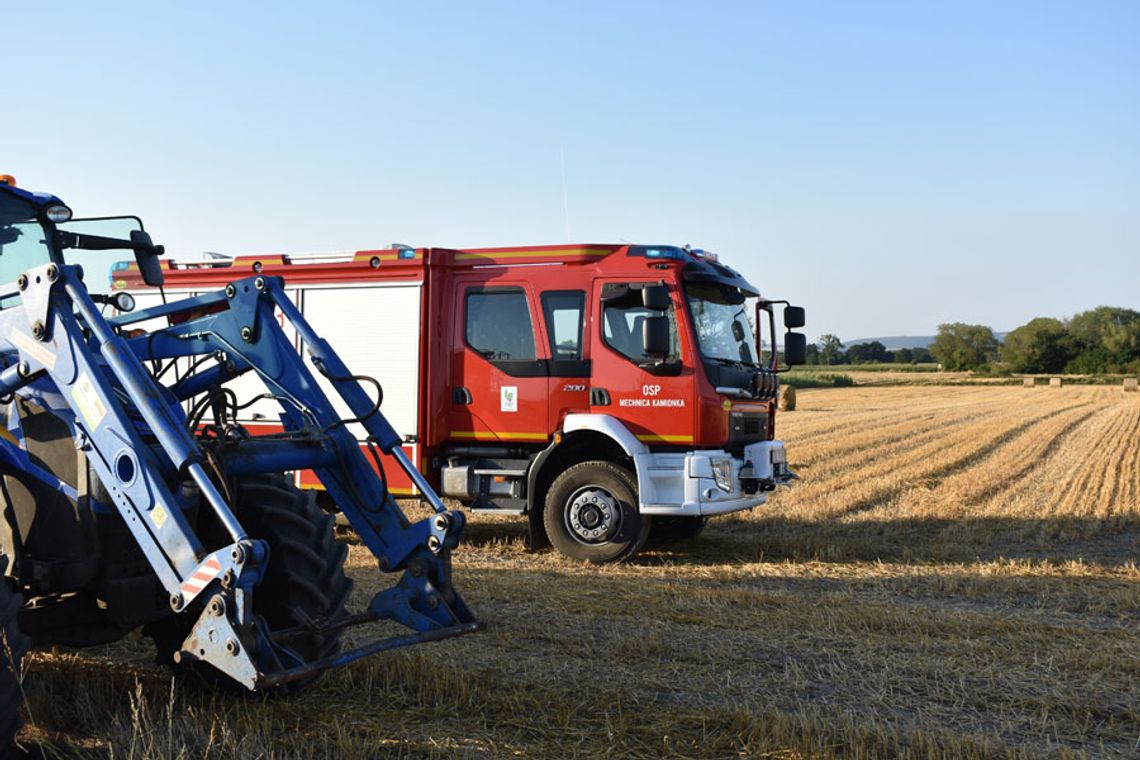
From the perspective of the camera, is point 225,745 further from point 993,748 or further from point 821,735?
point 993,748

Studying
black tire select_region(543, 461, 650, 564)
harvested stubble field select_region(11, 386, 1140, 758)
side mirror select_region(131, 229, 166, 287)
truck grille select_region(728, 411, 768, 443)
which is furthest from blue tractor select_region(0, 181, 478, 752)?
truck grille select_region(728, 411, 768, 443)

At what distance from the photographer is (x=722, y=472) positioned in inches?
368

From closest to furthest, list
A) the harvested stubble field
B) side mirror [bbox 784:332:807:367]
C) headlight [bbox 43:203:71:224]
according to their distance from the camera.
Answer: the harvested stubble field < headlight [bbox 43:203:71:224] < side mirror [bbox 784:332:807:367]

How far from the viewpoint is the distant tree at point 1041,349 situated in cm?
7144

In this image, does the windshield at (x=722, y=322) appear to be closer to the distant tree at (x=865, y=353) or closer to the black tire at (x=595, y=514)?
the black tire at (x=595, y=514)

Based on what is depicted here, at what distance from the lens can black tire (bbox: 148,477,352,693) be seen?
456 centimetres

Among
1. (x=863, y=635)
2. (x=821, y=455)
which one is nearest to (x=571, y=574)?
(x=863, y=635)

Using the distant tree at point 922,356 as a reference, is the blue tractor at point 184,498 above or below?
below

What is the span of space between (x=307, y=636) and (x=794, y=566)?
542 cm

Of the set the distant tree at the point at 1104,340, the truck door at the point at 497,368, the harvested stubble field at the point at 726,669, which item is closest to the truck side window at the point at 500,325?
the truck door at the point at 497,368

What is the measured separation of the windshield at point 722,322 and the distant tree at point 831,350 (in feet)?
242

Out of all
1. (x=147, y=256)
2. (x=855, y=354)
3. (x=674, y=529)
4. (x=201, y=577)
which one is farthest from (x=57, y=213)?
(x=855, y=354)

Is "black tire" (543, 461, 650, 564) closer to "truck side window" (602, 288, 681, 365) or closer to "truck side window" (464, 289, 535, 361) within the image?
"truck side window" (602, 288, 681, 365)

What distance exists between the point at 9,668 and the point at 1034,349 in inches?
2991
